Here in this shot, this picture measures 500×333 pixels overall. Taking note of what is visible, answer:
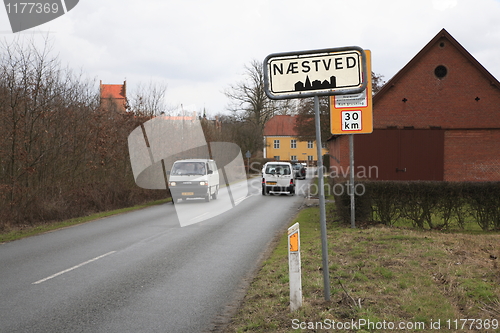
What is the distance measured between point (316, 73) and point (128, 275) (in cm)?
488

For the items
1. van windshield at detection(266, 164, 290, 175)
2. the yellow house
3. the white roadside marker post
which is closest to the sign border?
the white roadside marker post

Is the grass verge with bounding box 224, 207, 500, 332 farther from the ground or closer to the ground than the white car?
closer to the ground

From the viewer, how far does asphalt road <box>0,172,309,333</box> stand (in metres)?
5.46

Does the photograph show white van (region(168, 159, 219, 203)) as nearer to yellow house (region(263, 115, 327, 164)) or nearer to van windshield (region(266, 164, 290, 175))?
van windshield (region(266, 164, 290, 175))

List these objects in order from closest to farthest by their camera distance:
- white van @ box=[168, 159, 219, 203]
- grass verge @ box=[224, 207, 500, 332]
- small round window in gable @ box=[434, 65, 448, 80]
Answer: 1. grass verge @ box=[224, 207, 500, 332]
2. white van @ box=[168, 159, 219, 203]
3. small round window in gable @ box=[434, 65, 448, 80]

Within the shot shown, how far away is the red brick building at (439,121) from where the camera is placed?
24.2 metres

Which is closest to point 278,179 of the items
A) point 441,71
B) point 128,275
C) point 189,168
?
point 189,168

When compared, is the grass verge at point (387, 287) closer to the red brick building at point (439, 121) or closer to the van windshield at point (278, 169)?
the red brick building at point (439, 121)

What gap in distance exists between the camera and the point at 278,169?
1077 inches

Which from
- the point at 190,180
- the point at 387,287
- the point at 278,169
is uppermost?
the point at 278,169

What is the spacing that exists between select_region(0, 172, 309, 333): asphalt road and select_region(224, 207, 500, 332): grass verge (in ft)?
1.90

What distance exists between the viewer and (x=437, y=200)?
38.8 ft

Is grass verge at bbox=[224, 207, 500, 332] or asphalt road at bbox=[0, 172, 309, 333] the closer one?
grass verge at bbox=[224, 207, 500, 332]

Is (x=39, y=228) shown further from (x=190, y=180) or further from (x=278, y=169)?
(x=278, y=169)
